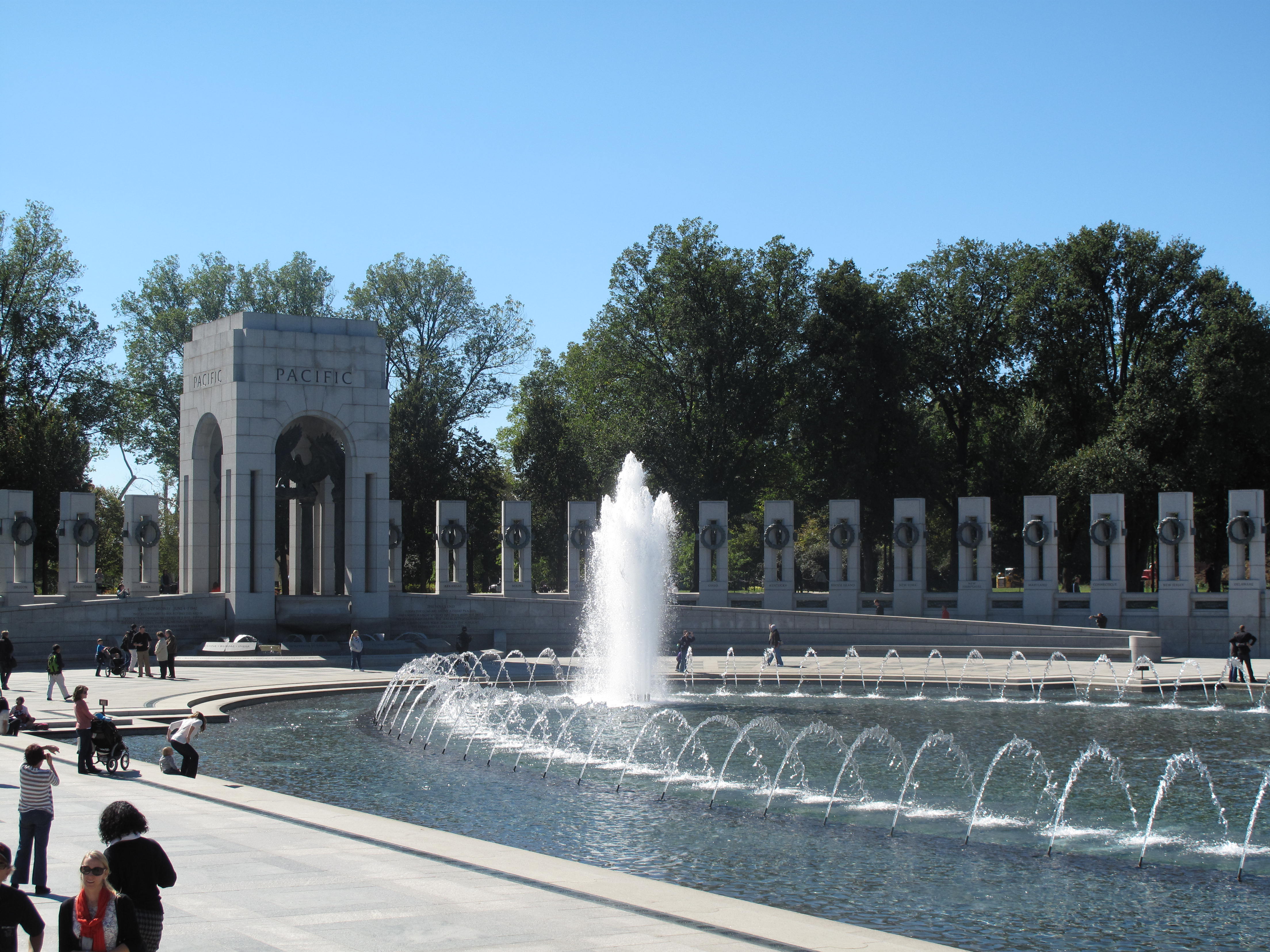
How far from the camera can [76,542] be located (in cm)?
4159

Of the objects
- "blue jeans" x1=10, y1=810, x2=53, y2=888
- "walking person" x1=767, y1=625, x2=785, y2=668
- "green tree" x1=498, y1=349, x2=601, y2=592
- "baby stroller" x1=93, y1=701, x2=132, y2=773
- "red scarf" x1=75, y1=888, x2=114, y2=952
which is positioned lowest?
"walking person" x1=767, y1=625, x2=785, y2=668

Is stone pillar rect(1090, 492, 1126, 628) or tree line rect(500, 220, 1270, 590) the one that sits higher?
tree line rect(500, 220, 1270, 590)

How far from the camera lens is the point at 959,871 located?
11711 millimetres

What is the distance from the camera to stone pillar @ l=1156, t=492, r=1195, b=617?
39.2 metres

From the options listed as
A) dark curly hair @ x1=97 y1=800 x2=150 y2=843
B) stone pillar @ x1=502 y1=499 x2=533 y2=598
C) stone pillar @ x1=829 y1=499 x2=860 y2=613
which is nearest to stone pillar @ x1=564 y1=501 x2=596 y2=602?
stone pillar @ x1=502 y1=499 x2=533 y2=598

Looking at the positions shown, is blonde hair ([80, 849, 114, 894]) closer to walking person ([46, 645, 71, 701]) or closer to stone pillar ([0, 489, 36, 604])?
walking person ([46, 645, 71, 701])

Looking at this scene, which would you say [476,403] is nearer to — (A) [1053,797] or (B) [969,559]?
(B) [969,559]

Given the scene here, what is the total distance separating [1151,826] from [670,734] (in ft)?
29.0

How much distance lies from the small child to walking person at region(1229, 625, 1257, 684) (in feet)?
74.3

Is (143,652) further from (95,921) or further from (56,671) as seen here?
(95,921)

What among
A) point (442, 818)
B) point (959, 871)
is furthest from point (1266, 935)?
point (442, 818)

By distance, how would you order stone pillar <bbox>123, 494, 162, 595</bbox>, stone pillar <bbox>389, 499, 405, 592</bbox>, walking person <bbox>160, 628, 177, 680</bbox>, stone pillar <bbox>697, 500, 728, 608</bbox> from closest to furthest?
walking person <bbox>160, 628, 177, 680</bbox> < stone pillar <bbox>123, 494, 162, 595</bbox> < stone pillar <bbox>697, 500, 728, 608</bbox> < stone pillar <bbox>389, 499, 405, 592</bbox>

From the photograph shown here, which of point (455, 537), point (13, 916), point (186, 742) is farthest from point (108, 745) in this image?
point (455, 537)

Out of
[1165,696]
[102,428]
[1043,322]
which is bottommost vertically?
[1165,696]
